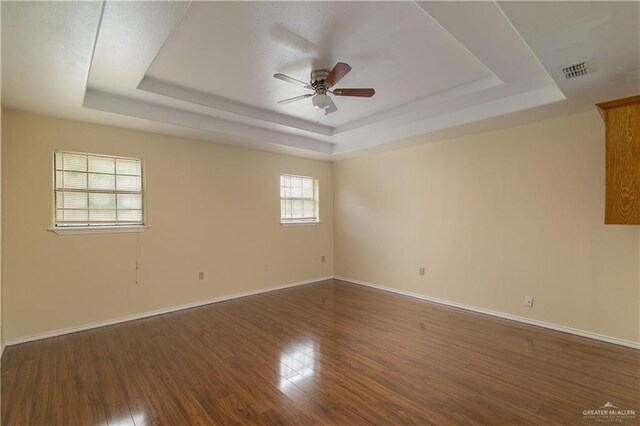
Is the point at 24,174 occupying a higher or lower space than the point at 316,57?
lower

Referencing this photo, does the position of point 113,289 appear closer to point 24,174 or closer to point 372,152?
point 24,174

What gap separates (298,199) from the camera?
592 cm

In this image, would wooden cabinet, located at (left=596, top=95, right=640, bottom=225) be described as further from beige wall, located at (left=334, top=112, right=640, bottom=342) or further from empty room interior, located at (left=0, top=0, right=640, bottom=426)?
beige wall, located at (left=334, top=112, right=640, bottom=342)

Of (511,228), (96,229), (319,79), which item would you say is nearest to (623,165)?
(511,228)

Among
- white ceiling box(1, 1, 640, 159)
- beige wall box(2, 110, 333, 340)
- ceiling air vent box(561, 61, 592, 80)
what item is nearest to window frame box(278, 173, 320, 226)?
beige wall box(2, 110, 333, 340)

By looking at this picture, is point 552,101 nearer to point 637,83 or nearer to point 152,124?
point 637,83

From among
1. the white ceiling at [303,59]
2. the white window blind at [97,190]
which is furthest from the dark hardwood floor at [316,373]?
the white ceiling at [303,59]

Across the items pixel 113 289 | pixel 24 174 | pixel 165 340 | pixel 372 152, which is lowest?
pixel 165 340

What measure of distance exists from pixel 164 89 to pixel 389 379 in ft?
11.8

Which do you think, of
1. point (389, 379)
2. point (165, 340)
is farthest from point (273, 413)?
point (165, 340)

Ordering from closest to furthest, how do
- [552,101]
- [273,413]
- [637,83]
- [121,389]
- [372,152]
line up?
1. [273,413]
2. [121,389]
3. [637,83]
4. [552,101]
5. [372,152]

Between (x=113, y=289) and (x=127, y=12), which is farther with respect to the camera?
(x=113, y=289)

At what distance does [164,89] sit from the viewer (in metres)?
3.20

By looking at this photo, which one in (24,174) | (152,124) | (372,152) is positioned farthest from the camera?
(372,152)
